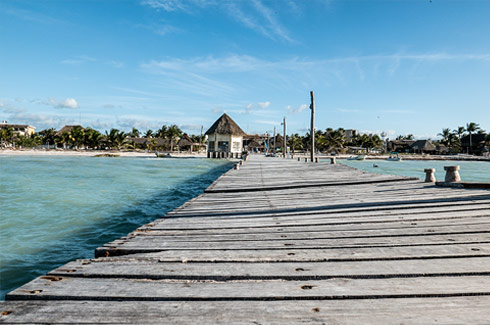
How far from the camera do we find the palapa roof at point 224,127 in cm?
5394

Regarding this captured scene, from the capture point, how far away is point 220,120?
181 feet

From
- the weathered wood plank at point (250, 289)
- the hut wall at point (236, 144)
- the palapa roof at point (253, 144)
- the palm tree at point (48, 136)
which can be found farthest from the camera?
the palapa roof at point (253, 144)

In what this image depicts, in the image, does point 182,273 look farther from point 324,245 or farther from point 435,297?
point 435,297

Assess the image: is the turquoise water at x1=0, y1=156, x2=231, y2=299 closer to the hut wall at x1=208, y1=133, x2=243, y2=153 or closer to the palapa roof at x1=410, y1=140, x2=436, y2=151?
the hut wall at x1=208, y1=133, x2=243, y2=153

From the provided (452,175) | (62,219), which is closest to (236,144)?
(62,219)

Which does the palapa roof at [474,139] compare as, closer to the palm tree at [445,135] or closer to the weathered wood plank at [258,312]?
the palm tree at [445,135]

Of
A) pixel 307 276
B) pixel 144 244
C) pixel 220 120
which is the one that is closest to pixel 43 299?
pixel 144 244

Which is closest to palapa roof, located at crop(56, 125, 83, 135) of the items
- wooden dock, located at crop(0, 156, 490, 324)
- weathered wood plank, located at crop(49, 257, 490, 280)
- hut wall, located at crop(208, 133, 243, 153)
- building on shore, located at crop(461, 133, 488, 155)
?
hut wall, located at crop(208, 133, 243, 153)

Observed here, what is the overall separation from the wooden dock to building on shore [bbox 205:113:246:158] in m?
50.6

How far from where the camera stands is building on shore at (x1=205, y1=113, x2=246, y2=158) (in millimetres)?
54188

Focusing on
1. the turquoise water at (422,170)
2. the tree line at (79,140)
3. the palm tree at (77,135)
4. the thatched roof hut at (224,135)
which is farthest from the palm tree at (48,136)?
the turquoise water at (422,170)

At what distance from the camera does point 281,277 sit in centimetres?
203

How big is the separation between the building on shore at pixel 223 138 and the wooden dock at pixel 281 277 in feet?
166

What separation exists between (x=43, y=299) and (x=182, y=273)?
820mm
